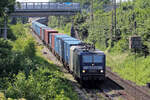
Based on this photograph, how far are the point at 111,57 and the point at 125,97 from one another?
14.9 meters

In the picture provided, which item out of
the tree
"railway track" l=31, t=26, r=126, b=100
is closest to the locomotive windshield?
"railway track" l=31, t=26, r=126, b=100

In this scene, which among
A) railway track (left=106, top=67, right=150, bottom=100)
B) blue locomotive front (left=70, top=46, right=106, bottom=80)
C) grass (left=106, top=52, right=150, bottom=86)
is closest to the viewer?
railway track (left=106, top=67, right=150, bottom=100)

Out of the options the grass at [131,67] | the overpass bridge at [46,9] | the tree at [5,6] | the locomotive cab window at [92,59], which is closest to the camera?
the locomotive cab window at [92,59]

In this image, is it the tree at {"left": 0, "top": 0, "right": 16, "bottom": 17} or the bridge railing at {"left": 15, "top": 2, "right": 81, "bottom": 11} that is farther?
the bridge railing at {"left": 15, "top": 2, "right": 81, "bottom": 11}

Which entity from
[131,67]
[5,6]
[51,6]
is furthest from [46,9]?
[131,67]

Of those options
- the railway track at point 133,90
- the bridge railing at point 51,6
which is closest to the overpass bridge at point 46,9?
the bridge railing at point 51,6

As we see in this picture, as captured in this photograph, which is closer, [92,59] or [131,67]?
[92,59]

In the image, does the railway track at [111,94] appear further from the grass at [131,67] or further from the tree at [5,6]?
the tree at [5,6]

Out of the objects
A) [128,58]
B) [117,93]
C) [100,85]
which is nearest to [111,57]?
[128,58]

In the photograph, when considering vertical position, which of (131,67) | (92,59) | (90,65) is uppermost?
(92,59)

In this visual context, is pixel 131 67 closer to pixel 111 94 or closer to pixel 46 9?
pixel 111 94

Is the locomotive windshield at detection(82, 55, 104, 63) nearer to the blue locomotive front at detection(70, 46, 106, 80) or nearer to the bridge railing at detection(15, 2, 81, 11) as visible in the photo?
the blue locomotive front at detection(70, 46, 106, 80)

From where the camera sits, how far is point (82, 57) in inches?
757

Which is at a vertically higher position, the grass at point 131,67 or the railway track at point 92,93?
the grass at point 131,67
